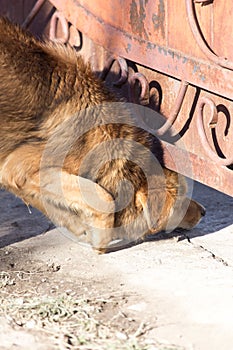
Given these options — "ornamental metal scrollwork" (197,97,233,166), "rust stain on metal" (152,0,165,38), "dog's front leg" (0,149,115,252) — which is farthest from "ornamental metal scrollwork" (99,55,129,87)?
"dog's front leg" (0,149,115,252)

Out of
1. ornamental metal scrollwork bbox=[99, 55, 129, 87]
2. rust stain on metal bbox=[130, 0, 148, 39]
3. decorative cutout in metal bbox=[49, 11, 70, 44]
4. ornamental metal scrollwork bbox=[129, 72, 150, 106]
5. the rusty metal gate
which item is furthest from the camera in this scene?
decorative cutout in metal bbox=[49, 11, 70, 44]

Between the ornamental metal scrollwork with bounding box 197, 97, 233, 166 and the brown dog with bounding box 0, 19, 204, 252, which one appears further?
the brown dog with bounding box 0, 19, 204, 252

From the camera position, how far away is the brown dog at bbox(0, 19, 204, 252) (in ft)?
15.0

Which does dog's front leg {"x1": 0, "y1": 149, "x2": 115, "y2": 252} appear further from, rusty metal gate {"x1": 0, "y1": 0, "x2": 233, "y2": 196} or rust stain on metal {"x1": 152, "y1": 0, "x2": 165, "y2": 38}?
rust stain on metal {"x1": 152, "y1": 0, "x2": 165, "y2": 38}

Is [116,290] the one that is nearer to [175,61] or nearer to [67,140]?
[67,140]

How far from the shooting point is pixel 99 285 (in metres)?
4.48

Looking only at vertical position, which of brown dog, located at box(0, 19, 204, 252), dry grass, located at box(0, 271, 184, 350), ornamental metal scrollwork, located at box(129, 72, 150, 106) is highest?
ornamental metal scrollwork, located at box(129, 72, 150, 106)

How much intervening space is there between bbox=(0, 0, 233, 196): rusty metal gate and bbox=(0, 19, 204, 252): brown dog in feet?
0.85

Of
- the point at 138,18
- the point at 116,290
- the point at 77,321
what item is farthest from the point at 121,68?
the point at 77,321

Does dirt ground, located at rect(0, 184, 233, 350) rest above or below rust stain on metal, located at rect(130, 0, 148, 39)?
below

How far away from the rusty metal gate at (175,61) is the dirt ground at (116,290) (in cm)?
51

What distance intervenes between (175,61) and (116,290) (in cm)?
118

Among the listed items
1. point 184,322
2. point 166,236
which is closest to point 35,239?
point 166,236

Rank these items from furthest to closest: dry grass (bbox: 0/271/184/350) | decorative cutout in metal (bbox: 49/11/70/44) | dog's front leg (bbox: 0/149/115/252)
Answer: decorative cutout in metal (bbox: 49/11/70/44), dog's front leg (bbox: 0/149/115/252), dry grass (bbox: 0/271/184/350)
